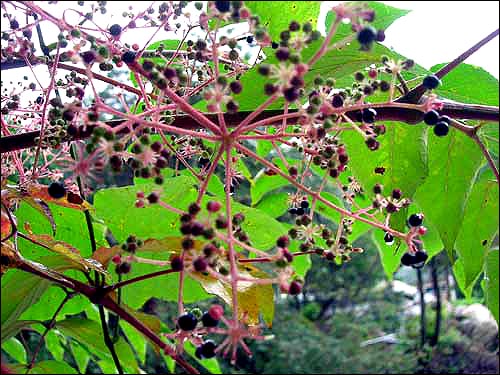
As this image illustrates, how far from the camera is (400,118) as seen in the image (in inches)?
25.5

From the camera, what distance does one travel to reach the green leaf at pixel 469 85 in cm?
78

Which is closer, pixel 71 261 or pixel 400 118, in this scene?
pixel 400 118

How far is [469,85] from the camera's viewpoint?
0.80 meters

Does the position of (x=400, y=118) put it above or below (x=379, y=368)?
above

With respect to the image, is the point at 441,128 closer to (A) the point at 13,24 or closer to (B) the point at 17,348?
(A) the point at 13,24

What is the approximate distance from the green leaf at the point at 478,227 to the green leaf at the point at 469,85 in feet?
0.46

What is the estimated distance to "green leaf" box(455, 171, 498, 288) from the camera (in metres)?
0.85

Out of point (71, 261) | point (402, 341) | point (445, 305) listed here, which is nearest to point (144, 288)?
point (71, 261)

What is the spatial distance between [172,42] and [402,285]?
973cm

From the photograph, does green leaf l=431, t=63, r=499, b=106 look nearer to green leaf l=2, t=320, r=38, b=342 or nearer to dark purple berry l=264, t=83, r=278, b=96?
dark purple berry l=264, t=83, r=278, b=96

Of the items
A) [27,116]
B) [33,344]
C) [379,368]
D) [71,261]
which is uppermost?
[27,116]

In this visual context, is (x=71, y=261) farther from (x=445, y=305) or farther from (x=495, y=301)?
(x=445, y=305)

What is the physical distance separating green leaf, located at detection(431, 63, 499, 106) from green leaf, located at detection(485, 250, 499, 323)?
236 mm

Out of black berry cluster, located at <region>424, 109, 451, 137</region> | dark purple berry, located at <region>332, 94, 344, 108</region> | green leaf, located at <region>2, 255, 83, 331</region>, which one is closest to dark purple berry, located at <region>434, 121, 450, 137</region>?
black berry cluster, located at <region>424, 109, 451, 137</region>
